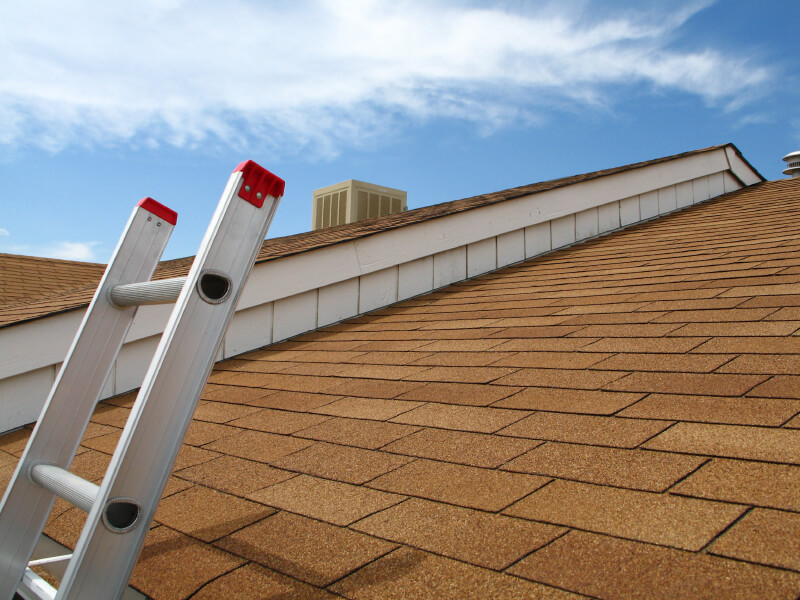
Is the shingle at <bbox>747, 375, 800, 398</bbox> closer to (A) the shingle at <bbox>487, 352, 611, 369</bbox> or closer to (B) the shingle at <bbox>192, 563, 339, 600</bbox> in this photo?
(A) the shingle at <bbox>487, 352, 611, 369</bbox>

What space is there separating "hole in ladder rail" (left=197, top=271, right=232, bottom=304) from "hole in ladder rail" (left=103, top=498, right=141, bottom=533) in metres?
0.43

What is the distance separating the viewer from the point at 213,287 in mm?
1381

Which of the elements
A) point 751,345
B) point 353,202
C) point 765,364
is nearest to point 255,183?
point 765,364

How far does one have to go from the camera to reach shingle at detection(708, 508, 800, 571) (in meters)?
1.15

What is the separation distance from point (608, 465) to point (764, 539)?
46 cm

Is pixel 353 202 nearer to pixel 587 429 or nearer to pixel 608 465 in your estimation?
pixel 587 429

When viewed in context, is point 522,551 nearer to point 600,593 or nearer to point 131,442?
point 600,593

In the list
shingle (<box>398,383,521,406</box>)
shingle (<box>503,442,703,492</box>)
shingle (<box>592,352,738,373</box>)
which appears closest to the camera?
shingle (<box>503,442,703,492</box>)

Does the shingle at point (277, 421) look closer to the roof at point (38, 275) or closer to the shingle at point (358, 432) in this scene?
the shingle at point (358, 432)

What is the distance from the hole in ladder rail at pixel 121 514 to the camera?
124cm

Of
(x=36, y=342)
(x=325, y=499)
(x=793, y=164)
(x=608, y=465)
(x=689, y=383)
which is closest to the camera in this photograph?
(x=608, y=465)

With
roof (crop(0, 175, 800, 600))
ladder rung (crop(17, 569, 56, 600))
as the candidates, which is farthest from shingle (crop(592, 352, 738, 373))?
ladder rung (crop(17, 569, 56, 600))

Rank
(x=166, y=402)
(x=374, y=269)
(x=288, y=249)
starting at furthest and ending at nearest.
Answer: (x=288, y=249)
(x=374, y=269)
(x=166, y=402)

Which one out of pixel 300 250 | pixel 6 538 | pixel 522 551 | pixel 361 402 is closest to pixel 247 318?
pixel 300 250
